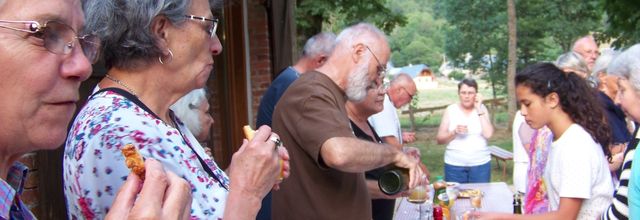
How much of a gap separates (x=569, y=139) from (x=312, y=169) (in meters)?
1.12

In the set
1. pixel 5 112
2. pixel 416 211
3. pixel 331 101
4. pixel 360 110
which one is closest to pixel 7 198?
pixel 5 112

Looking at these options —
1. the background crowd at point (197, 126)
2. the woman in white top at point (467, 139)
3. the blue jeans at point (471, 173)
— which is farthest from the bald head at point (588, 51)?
the background crowd at point (197, 126)

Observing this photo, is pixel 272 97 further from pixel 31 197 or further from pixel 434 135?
pixel 434 135

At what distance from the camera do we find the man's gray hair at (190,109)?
293 centimetres

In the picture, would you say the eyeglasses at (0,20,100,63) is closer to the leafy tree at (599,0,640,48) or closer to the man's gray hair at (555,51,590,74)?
the man's gray hair at (555,51,590,74)

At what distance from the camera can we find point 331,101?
2.62m

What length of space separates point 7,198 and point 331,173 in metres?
1.63

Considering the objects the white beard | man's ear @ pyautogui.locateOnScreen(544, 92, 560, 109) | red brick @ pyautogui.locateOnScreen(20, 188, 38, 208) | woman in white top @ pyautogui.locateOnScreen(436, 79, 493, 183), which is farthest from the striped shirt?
woman in white top @ pyautogui.locateOnScreen(436, 79, 493, 183)

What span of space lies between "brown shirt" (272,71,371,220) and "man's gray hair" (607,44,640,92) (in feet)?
3.49

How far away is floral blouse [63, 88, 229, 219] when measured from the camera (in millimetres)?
1454

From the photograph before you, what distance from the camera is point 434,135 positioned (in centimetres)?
1992

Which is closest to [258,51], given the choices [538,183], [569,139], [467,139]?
[467,139]

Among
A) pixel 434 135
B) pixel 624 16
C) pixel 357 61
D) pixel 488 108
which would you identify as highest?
pixel 624 16

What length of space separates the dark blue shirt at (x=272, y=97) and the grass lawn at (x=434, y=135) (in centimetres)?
533
